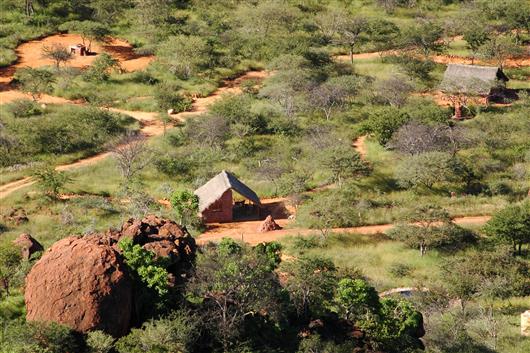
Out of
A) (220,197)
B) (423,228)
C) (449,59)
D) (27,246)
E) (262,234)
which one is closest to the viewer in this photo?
(27,246)

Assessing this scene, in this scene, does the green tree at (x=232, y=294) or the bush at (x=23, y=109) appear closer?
the green tree at (x=232, y=294)

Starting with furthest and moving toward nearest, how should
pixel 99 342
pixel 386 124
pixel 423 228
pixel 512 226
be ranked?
1. pixel 386 124
2. pixel 423 228
3. pixel 512 226
4. pixel 99 342

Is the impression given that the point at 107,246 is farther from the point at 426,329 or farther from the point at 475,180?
the point at 475,180

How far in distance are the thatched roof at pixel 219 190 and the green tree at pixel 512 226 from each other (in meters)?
12.1

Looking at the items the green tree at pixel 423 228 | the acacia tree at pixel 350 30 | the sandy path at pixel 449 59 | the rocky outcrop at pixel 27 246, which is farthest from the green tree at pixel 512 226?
the acacia tree at pixel 350 30

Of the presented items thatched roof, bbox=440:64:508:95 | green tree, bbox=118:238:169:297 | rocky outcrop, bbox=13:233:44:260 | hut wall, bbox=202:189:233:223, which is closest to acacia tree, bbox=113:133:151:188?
hut wall, bbox=202:189:233:223

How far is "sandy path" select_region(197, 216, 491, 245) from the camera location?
36344mm

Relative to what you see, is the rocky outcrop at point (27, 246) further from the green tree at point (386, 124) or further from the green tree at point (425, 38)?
the green tree at point (425, 38)

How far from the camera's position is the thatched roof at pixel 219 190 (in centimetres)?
3794

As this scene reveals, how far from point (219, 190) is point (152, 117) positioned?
1585cm

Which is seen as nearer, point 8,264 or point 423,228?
point 8,264

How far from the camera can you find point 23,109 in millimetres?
50312

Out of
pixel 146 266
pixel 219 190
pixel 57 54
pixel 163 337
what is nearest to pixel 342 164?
pixel 219 190

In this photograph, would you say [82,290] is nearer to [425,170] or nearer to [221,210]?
[221,210]
